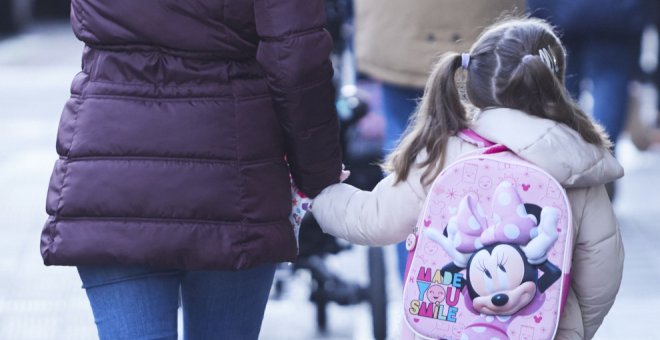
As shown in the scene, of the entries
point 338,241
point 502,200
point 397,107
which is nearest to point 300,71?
point 502,200

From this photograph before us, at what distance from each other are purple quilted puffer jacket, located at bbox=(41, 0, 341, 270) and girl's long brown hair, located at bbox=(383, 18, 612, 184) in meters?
0.26

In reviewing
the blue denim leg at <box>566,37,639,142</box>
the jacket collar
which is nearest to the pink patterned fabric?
the jacket collar

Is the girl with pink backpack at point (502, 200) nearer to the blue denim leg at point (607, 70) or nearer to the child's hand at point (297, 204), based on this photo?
the child's hand at point (297, 204)

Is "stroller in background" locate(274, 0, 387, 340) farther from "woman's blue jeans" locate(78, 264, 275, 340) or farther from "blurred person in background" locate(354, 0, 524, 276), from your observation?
"woman's blue jeans" locate(78, 264, 275, 340)

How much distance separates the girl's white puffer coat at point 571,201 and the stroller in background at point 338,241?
2.05m

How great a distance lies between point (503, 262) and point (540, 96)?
43 cm

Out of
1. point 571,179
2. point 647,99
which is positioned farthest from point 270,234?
point 647,99

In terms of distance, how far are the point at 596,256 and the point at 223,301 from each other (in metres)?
0.94

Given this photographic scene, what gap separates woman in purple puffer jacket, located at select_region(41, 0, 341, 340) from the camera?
10.1 ft

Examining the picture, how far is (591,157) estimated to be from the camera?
10.1 ft

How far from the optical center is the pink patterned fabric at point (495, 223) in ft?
9.81

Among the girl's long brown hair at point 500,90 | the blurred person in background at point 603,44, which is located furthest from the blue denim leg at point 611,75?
the girl's long brown hair at point 500,90

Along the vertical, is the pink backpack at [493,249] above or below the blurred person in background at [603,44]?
above

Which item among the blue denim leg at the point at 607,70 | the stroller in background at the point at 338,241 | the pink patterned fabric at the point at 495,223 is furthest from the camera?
A: the blue denim leg at the point at 607,70
